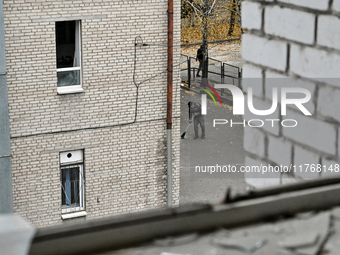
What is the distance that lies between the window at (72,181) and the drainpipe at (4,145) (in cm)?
139

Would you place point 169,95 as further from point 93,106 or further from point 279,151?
point 279,151

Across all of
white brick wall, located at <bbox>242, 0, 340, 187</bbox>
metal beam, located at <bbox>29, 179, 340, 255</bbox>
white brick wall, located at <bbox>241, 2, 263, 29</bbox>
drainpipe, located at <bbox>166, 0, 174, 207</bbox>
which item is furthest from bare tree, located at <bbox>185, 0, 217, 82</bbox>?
metal beam, located at <bbox>29, 179, 340, 255</bbox>

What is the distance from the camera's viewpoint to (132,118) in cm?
1478

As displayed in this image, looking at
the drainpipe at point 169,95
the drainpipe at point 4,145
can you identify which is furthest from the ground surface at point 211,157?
the drainpipe at point 4,145

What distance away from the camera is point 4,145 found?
1331 cm

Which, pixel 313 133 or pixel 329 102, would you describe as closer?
pixel 329 102

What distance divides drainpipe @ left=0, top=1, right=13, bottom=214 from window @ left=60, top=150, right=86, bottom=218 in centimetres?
139

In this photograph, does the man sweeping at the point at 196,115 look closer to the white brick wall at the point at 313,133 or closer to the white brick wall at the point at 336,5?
the white brick wall at the point at 313,133

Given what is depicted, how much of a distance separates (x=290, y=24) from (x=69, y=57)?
10.1 meters

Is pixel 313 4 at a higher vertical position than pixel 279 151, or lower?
higher

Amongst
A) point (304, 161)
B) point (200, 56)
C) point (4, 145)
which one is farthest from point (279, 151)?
point (200, 56)

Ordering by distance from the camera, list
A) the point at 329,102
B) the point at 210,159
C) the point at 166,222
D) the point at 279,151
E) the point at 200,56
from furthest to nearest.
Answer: the point at 200,56 < the point at 210,159 < the point at 279,151 < the point at 329,102 < the point at 166,222

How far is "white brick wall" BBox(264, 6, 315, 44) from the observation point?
14.1 ft

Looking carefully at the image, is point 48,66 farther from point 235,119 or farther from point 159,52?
point 235,119
